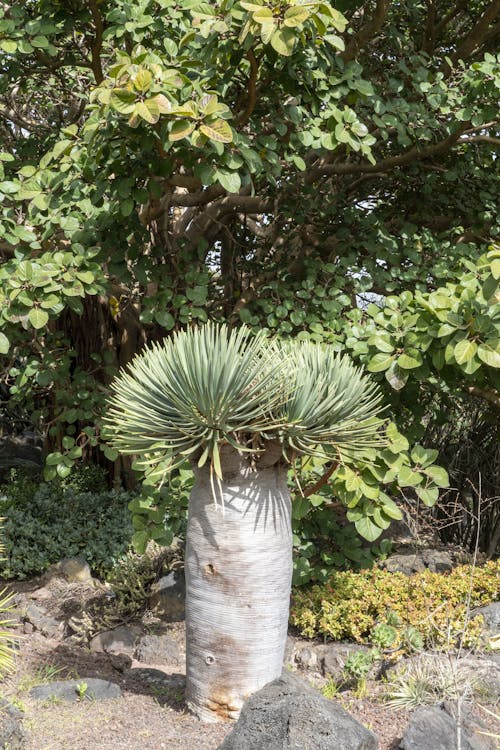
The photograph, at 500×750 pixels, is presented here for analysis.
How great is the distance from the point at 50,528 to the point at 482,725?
3.76 meters

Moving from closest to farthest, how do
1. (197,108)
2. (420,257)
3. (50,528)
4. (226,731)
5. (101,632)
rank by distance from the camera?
(226,731) < (197,108) < (101,632) < (420,257) < (50,528)

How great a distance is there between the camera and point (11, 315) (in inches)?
155

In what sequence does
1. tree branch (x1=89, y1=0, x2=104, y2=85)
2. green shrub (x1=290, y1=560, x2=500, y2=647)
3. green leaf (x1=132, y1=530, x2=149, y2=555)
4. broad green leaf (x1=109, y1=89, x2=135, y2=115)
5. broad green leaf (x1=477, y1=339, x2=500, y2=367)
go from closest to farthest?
broad green leaf (x1=109, y1=89, x2=135, y2=115) < broad green leaf (x1=477, y1=339, x2=500, y2=367) < green leaf (x1=132, y1=530, x2=149, y2=555) < green shrub (x1=290, y1=560, x2=500, y2=647) < tree branch (x1=89, y1=0, x2=104, y2=85)

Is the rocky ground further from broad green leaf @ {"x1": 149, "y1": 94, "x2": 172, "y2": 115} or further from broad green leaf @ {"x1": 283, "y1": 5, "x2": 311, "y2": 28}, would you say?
broad green leaf @ {"x1": 283, "y1": 5, "x2": 311, "y2": 28}

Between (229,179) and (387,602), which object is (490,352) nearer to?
(229,179)

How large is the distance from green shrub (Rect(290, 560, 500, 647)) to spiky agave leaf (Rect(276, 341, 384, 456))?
1.46 m

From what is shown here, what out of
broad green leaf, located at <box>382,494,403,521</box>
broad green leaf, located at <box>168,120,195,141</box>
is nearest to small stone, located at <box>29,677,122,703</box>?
broad green leaf, located at <box>382,494,403,521</box>

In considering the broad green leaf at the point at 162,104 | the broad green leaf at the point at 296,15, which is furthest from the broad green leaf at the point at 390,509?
the broad green leaf at the point at 296,15

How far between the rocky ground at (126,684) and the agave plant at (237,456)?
252mm

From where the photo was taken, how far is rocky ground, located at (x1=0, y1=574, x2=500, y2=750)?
9.67 feet

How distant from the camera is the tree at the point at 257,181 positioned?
3.61 m

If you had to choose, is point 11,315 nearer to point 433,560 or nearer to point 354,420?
point 354,420

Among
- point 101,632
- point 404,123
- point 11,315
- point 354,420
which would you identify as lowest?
point 101,632

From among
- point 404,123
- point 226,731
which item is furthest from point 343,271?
point 226,731
